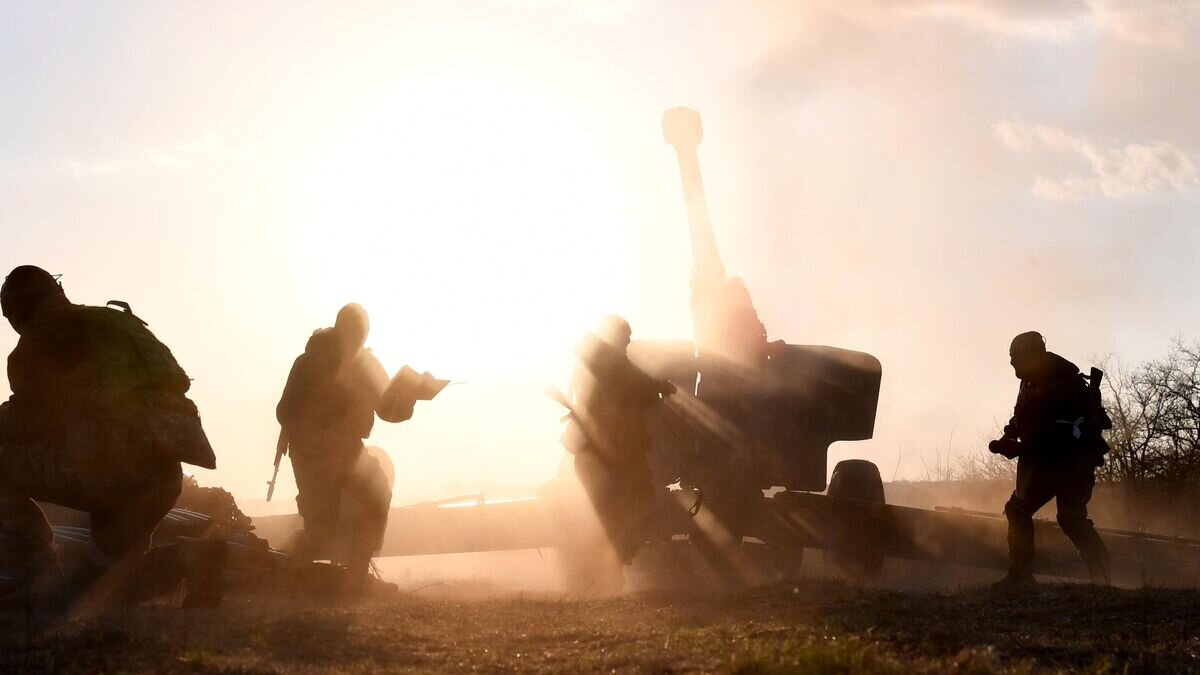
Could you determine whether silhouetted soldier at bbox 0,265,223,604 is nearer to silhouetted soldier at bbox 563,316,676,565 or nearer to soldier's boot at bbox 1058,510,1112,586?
silhouetted soldier at bbox 563,316,676,565

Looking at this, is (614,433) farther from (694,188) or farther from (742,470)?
(694,188)

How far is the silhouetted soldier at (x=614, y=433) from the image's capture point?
12102mm

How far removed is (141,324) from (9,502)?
131 centimetres

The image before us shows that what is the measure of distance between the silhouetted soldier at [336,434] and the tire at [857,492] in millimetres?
6085

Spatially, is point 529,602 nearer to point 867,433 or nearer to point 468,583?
point 468,583

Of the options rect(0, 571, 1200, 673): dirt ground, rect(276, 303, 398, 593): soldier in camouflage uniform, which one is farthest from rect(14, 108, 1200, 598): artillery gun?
rect(0, 571, 1200, 673): dirt ground

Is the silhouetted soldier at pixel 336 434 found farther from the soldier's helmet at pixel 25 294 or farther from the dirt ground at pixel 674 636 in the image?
the soldier's helmet at pixel 25 294

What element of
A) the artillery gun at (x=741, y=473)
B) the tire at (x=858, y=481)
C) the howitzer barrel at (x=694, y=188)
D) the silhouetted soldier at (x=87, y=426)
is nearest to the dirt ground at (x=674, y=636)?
the silhouetted soldier at (x=87, y=426)

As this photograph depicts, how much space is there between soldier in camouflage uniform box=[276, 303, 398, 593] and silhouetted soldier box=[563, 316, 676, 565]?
2081 mm

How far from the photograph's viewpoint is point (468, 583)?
16.0 metres

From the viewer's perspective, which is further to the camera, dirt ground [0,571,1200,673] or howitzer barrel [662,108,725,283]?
howitzer barrel [662,108,725,283]

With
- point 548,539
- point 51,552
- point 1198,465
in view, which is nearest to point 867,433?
point 548,539

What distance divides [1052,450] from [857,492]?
18.4ft

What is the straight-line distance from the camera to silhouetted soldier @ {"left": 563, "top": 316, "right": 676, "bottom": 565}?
12.1 m
